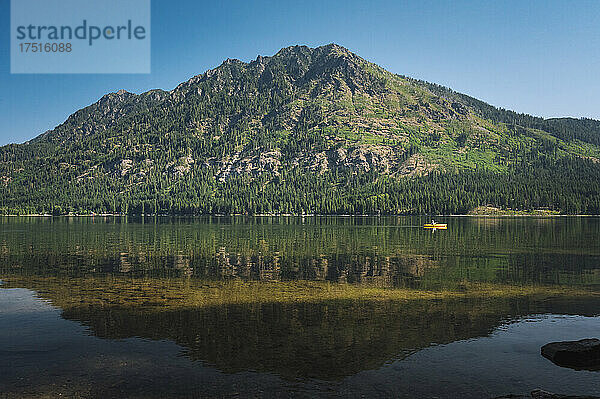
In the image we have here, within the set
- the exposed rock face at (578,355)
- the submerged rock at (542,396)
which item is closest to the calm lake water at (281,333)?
the exposed rock face at (578,355)

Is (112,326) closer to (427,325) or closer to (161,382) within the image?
(161,382)

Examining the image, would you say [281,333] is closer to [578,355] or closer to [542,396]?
[542,396]

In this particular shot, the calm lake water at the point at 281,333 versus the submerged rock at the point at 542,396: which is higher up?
the submerged rock at the point at 542,396

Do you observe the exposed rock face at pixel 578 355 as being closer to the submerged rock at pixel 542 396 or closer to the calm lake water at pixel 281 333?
the calm lake water at pixel 281 333

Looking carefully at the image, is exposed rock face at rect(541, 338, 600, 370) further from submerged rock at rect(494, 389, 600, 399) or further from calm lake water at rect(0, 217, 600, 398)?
submerged rock at rect(494, 389, 600, 399)

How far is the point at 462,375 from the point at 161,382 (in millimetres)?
15589

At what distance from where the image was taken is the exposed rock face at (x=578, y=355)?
2519cm

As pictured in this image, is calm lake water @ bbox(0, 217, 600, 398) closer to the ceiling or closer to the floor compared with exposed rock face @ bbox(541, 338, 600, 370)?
closer to the floor

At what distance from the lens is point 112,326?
3347 centimetres

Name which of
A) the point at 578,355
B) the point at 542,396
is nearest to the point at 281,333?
the point at 542,396

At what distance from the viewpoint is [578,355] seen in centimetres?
2542

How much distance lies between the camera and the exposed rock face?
82.6 feet

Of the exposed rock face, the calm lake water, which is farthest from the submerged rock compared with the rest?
the exposed rock face

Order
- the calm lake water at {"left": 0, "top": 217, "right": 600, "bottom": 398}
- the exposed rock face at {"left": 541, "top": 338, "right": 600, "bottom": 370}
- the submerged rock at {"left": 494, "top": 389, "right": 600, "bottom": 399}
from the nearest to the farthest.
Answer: the submerged rock at {"left": 494, "top": 389, "right": 600, "bottom": 399}
the calm lake water at {"left": 0, "top": 217, "right": 600, "bottom": 398}
the exposed rock face at {"left": 541, "top": 338, "right": 600, "bottom": 370}
